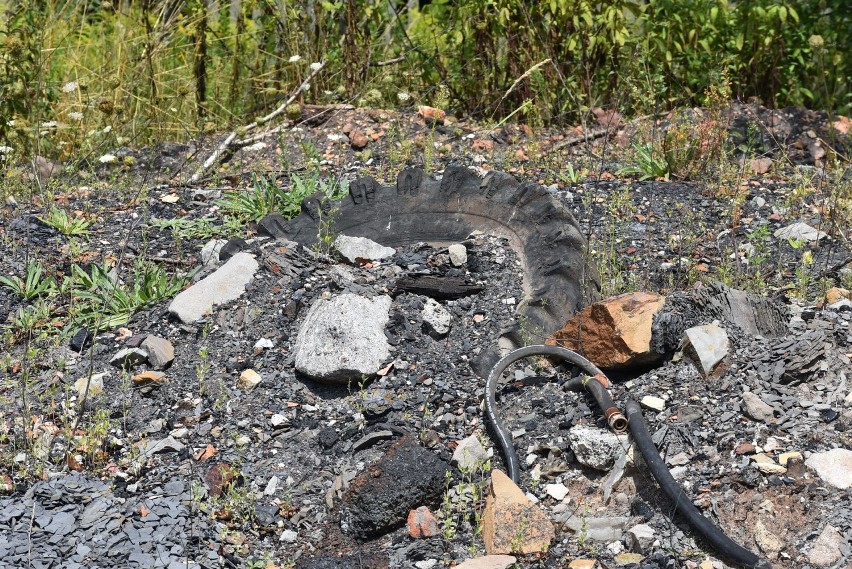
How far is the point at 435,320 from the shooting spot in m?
3.86

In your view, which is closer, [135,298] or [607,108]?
[135,298]

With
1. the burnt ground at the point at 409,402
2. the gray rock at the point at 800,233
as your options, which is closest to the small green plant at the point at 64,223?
the burnt ground at the point at 409,402

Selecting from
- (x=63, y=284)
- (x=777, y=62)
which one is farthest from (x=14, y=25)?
(x=777, y=62)

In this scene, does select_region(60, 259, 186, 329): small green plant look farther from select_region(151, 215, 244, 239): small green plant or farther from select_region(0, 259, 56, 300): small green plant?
select_region(151, 215, 244, 239): small green plant

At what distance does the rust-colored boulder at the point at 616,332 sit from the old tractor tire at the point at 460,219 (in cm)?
37

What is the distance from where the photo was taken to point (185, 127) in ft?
20.8

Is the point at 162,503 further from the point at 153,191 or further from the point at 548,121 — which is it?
the point at 548,121

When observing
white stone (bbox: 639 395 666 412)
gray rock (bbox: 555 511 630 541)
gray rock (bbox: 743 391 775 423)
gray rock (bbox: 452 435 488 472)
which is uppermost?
gray rock (bbox: 743 391 775 423)

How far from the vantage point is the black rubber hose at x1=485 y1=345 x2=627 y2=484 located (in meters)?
3.25

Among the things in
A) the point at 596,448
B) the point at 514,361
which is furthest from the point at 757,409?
the point at 514,361

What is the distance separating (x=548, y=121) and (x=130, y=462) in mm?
3647

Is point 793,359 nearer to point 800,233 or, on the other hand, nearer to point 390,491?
point 800,233

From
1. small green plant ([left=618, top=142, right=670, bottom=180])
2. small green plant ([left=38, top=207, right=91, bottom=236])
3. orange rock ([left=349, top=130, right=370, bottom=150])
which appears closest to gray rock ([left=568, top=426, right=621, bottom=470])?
small green plant ([left=618, top=142, right=670, bottom=180])

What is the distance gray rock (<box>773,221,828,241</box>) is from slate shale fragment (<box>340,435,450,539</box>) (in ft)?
7.46
